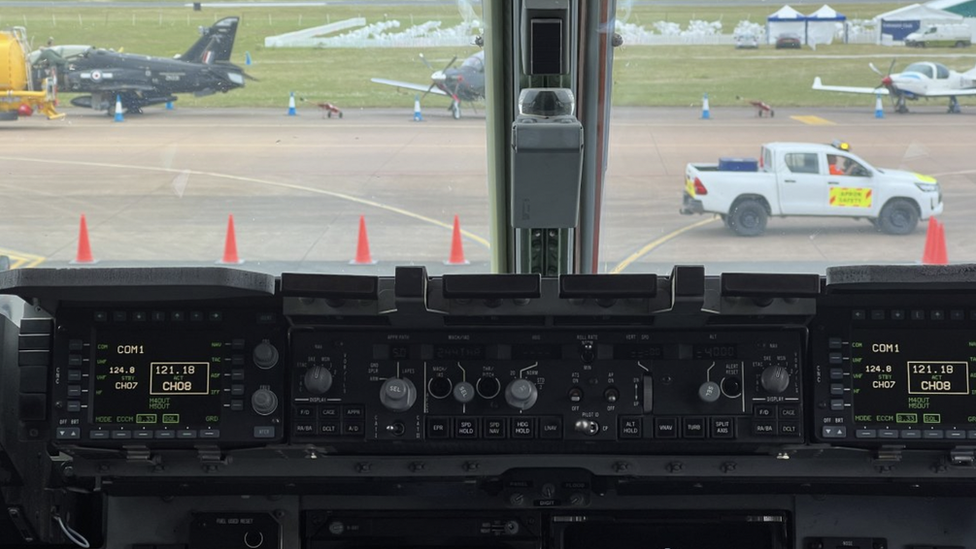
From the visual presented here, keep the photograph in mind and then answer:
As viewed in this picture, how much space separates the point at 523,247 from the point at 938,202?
125 cm

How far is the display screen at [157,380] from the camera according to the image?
226 centimetres

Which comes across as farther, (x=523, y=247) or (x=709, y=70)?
(x=523, y=247)

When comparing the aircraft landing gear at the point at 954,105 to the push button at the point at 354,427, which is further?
the aircraft landing gear at the point at 954,105

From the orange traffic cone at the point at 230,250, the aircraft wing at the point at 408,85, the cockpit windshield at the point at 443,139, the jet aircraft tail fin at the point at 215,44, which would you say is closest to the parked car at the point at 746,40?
the cockpit windshield at the point at 443,139

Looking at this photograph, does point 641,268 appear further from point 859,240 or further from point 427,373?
point 427,373

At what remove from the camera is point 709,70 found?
2.63 m

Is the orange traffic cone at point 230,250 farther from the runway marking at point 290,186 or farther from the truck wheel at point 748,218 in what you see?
the truck wheel at point 748,218

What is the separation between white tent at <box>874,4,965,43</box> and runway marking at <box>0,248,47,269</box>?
2.50m

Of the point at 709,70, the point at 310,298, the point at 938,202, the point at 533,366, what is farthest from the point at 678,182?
the point at 310,298

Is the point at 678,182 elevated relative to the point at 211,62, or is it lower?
lower

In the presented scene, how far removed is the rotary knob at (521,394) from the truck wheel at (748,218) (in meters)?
1.00

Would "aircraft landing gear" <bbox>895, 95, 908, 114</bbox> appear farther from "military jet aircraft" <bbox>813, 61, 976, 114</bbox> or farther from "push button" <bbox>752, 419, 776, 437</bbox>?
"push button" <bbox>752, 419, 776, 437</bbox>

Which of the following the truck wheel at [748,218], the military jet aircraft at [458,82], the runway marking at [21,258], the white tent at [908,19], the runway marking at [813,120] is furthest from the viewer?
the runway marking at [21,258]

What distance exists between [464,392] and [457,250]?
89cm
